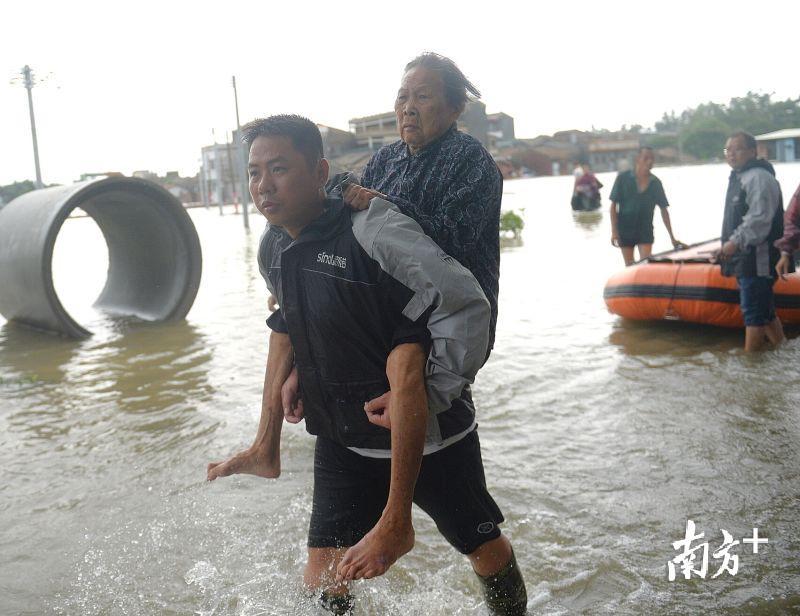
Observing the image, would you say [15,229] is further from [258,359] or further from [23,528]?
[23,528]

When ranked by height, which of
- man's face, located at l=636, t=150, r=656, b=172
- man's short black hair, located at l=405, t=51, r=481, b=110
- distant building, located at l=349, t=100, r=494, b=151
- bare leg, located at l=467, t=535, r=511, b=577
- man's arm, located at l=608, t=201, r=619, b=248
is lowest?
bare leg, located at l=467, t=535, r=511, b=577

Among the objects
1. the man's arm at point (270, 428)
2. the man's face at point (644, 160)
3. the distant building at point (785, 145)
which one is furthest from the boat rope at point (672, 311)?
the distant building at point (785, 145)

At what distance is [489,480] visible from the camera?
4902 millimetres

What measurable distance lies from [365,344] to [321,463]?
0.57m

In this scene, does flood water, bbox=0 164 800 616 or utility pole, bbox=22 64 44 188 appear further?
utility pole, bbox=22 64 44 188

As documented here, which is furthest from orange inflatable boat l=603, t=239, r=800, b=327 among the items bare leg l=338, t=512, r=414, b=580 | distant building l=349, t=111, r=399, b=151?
bare leg l=338, t=512, r=414, b=580

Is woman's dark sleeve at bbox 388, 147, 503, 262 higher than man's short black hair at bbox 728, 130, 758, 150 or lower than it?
lower

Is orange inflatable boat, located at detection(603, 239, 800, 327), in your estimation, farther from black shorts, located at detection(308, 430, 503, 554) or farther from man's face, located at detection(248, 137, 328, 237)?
man's face, located at detection(248, 137, 328, 237)

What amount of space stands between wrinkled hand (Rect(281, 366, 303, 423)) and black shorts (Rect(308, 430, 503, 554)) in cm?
15

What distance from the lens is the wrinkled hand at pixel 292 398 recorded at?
301 centimetres

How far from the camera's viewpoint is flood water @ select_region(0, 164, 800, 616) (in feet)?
12.3

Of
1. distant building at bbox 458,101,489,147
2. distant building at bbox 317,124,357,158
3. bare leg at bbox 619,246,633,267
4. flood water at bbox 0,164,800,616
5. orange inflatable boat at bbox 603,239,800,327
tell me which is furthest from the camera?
bare leg at bbox 619,246,633,267

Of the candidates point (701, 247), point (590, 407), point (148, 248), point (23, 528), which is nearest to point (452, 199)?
point (23, 528)

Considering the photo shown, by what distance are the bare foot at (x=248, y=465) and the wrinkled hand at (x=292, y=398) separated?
0.19 m
